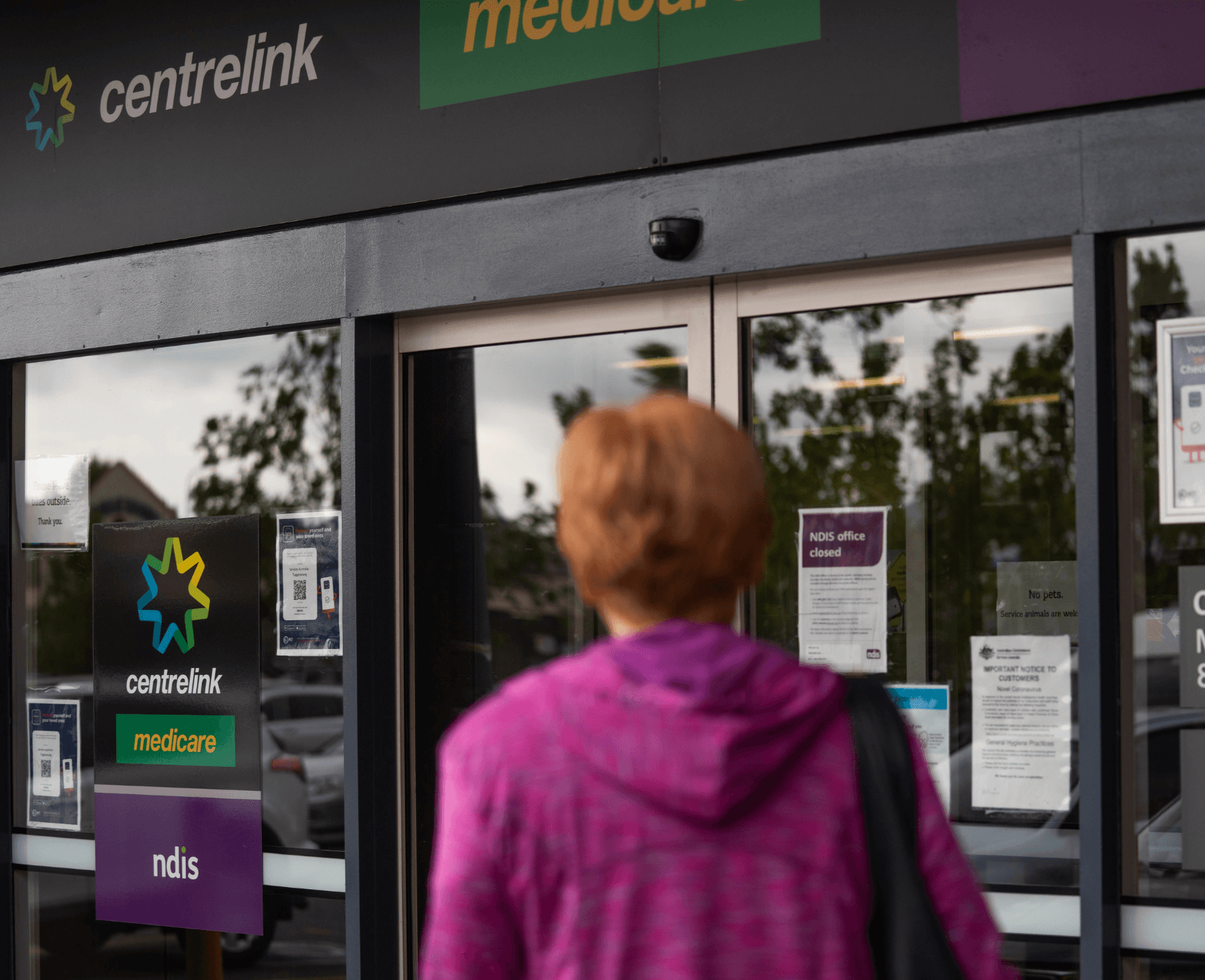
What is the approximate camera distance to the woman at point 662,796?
1.36m

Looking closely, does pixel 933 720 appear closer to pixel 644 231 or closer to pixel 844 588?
pixel 844 588

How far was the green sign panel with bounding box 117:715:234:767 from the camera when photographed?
14.6 feet

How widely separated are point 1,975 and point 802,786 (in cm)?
460

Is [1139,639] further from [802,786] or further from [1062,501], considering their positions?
[802,786]

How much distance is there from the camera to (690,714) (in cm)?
137

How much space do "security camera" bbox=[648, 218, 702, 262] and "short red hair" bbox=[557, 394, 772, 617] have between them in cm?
218

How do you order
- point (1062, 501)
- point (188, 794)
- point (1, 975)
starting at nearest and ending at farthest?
1. point (1062, 501)
2. point (188, 794)
3. point (1, 975)

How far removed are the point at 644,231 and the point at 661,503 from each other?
2366 mm

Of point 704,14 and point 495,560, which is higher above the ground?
point 704,14

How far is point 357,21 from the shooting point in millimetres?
4207

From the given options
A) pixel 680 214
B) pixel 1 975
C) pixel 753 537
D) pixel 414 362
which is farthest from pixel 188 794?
pixel 753 537

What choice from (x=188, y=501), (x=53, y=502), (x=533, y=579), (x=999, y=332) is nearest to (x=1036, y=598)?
(x=999, y=332)

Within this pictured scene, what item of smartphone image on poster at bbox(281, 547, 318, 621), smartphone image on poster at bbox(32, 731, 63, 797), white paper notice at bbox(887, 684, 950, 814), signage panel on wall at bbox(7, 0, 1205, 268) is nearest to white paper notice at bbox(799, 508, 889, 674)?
white paper notice at bbox(887, 684, 950, 814)

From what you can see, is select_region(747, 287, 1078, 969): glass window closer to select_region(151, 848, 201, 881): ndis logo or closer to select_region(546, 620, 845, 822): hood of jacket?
select_region(546, 620, 845, 822): hood of jacket
